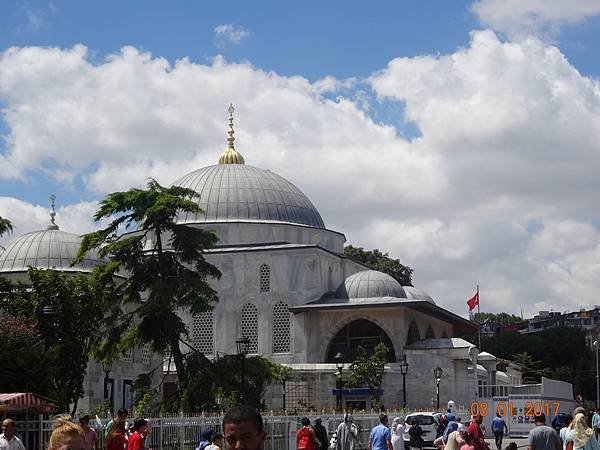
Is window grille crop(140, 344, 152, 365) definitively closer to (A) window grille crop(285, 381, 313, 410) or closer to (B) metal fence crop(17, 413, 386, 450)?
(A) window grille crop(285, 381, 313, 410)

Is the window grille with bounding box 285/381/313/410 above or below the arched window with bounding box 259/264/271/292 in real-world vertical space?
below

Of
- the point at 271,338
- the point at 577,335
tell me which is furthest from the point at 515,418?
the point at 577,335

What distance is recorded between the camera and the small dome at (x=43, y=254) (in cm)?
4278

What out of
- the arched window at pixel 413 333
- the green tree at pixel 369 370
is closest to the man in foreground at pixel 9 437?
the green tree at pixel 369 370

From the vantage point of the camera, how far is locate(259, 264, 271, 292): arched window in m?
45.2

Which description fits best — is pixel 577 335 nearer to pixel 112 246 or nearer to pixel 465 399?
pixel 465 399

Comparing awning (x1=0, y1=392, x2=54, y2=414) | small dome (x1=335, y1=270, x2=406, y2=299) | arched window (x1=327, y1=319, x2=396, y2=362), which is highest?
small dome (x1=335, y1=270, x2=406, y2=299)

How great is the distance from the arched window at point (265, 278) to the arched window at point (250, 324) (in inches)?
36.4

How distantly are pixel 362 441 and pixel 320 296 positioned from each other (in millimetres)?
19163

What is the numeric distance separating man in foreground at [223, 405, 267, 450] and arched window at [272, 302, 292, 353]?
40496 mm

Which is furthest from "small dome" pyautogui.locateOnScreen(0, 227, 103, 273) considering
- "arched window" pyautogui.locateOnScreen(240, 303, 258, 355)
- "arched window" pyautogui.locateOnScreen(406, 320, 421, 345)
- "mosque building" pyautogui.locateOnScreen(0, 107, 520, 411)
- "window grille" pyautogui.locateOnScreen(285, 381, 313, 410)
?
"arched window" pyautogui.locateOnScreen(406, 320, 421, 345)

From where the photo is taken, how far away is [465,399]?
40.7 metres

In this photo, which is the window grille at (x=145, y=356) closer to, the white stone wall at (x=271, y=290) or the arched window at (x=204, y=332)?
the arched window at (x=204, y=332)

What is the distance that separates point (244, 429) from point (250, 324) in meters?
41.2
